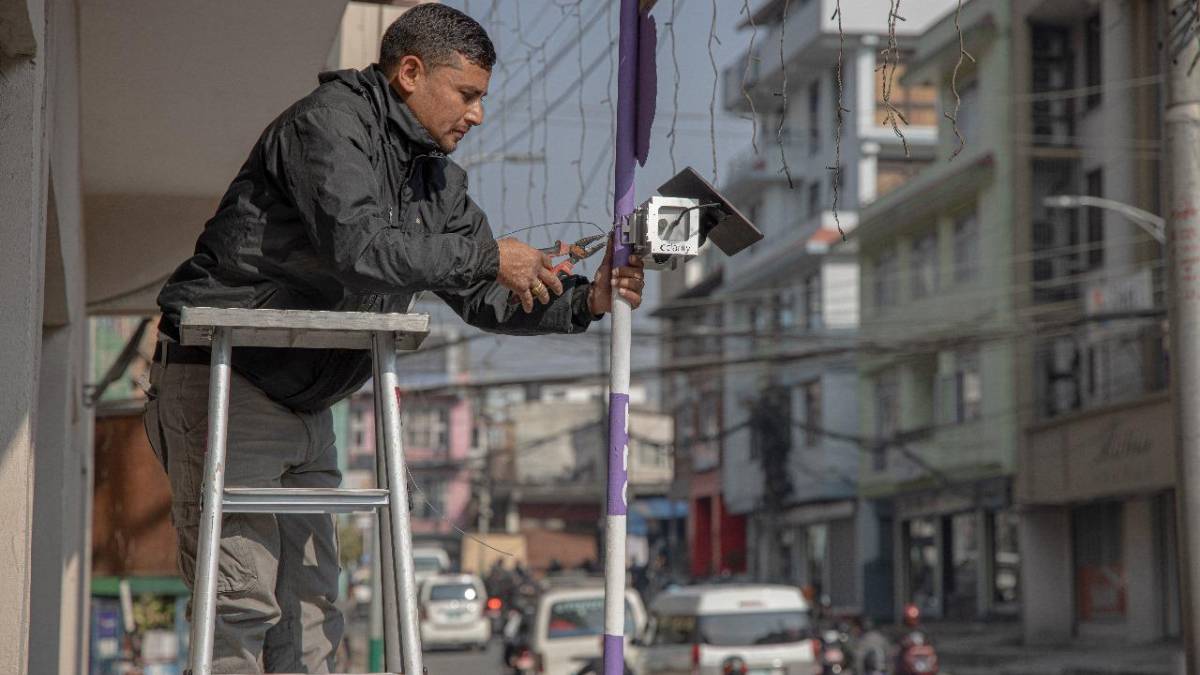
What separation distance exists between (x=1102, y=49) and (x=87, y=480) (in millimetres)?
26111

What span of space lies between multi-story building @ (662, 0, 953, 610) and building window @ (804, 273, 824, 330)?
2.8 inches

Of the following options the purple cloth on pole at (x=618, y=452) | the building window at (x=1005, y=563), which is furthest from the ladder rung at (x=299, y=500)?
the building window at (x=1005, y=563)

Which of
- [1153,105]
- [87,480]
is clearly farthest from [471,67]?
[1153,105]

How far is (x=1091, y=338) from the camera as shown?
32.5 meters

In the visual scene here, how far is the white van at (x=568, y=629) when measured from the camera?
873 inches

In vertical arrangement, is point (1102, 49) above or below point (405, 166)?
above

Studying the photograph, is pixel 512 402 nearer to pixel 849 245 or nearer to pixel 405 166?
pixel 849 245

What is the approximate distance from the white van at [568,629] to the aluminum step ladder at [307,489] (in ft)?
60.9

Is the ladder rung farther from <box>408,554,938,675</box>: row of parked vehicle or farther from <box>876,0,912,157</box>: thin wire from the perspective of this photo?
<box>408,554,938,675</box>: row of parked vehicle

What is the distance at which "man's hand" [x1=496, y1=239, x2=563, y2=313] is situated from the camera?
3.76m

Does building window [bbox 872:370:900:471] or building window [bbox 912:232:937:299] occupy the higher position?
building window [bbox 912:232:937:299]

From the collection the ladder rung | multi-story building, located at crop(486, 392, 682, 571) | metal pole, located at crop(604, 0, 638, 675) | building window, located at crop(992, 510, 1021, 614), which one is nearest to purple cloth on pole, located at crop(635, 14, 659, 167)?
metal pole, located at crop(604, 0, 638, 675)

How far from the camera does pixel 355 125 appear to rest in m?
3.67

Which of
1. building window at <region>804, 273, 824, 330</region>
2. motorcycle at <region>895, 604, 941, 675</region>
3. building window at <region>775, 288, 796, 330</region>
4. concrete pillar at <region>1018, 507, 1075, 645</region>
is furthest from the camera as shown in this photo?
building window at <region>775, 288, 796, 330</region>
